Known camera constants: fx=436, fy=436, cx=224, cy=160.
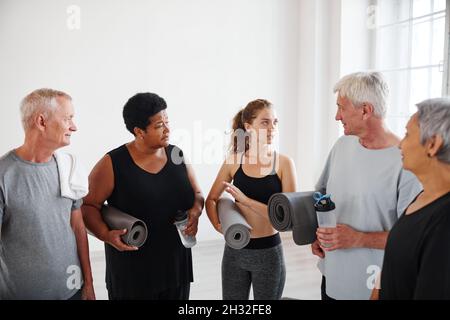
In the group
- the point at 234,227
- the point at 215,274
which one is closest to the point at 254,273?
the point at 234,227

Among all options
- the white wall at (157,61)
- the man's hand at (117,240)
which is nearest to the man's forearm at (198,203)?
the man's hand at (117,240)

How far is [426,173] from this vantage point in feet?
3.06

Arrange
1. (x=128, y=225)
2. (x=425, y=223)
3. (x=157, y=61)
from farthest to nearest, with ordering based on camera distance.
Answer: (x=157, y=61), (x=128, y=225), (x=425, y=223)

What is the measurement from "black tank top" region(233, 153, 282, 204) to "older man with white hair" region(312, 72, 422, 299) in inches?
9.5

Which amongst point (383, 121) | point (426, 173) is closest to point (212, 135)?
point (383, 121)

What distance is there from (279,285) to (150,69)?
1.95 meters

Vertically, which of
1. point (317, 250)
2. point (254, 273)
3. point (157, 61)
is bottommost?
point (254, 273)

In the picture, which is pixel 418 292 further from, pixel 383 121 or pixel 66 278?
pixel 66 278

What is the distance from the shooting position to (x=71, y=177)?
132 cm

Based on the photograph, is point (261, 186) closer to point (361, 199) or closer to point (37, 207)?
point (361, 199)

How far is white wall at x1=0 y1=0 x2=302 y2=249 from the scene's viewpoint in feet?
9.30

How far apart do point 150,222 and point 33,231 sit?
0.39 metres

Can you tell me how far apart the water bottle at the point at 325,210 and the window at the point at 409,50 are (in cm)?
184

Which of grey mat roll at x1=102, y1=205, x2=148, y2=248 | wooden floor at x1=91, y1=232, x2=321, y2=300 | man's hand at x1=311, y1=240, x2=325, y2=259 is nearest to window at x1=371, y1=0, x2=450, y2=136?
wooden floor at x1=91, y1=232, x2=321, y2=300
